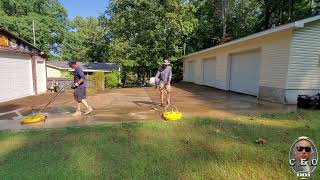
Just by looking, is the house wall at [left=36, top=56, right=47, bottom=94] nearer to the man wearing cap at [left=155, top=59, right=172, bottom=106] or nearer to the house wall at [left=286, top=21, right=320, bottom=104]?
the man wearing cap at [left=155, top=59, right=172, bottom=106]

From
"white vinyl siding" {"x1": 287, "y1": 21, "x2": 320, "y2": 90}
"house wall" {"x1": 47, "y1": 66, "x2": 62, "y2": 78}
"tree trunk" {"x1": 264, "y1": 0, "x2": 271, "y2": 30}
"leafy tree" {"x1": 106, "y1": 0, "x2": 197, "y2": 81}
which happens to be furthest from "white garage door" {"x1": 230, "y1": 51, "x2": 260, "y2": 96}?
"house wall" {"x1": 47, "y1": 66, "x2": 62, "y2": 78}

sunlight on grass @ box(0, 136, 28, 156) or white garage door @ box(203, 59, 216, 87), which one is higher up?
white garage door @ box(203, 59, 216, 87)

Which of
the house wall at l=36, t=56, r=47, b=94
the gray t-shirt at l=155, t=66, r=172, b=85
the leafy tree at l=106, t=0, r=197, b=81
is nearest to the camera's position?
the gray t-shirt at l=155, t=66, r=172, b=85

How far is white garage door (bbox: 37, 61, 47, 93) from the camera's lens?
1611cm

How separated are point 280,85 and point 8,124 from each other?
375 inches

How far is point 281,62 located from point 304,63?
810mm

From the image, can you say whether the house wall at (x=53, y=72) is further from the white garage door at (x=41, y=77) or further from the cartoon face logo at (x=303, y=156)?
the cartoon face logo at (x=303, y=156)

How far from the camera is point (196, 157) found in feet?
13.9

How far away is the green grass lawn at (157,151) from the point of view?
3688 millimetres

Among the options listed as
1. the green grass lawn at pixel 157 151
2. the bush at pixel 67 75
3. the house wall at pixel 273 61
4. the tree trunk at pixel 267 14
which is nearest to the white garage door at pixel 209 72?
the house wall at pixel 273 61

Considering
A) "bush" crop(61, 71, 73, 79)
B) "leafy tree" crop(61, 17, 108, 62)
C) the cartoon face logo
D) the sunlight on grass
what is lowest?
the sunlight on grass

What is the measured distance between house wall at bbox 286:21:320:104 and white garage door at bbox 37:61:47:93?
14075mm

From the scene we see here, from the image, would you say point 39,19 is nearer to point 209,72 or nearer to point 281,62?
point 209,72

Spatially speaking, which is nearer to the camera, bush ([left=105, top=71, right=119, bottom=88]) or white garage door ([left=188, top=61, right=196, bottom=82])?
bush ([left=105, top=71, right=119, bottom=88])
